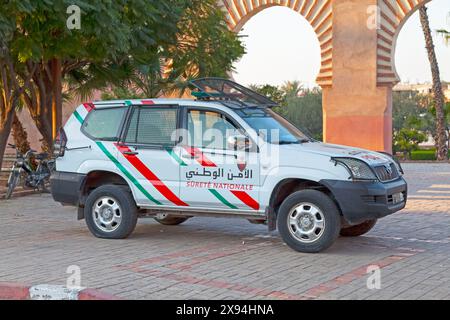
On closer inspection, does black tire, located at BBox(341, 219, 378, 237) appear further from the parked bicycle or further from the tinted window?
the parked bicycle

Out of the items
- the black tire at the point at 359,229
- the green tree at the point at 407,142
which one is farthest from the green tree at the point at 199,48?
the green tree at the point at 407,142

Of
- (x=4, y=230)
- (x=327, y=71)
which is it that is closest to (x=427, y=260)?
(x=4, y=230)

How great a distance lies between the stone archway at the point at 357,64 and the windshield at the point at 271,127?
1328 cm

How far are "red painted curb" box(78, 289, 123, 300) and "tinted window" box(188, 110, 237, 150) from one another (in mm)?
3191

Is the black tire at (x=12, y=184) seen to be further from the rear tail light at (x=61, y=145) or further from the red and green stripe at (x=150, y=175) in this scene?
the red and green stripe at (x=150, y=175)

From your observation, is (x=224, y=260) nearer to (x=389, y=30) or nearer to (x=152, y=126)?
(x=152, y=126)

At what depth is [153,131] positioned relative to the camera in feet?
31.5

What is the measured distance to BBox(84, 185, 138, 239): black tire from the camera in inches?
375

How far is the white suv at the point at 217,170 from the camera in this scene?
8.52 m

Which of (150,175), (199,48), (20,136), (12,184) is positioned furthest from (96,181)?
(20,136)

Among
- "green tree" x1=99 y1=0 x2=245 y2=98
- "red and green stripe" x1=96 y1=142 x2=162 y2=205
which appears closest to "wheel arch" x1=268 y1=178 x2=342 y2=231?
"red and green stripe" x1=96 y1=142 x2=162 y2=205

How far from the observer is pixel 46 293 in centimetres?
652
